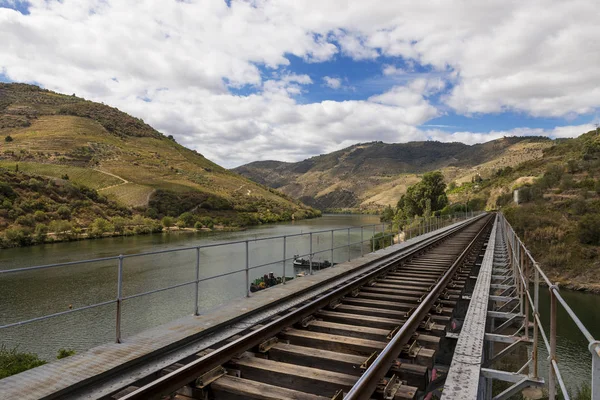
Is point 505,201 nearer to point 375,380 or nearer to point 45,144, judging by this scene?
point 375,380

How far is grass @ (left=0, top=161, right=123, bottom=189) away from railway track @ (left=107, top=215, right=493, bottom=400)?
91556 mm

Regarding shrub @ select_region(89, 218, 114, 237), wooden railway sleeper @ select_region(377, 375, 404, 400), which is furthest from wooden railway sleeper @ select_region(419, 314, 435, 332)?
shrub @ select_region(89, 218, 114, 237)

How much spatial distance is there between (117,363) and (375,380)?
246 cm

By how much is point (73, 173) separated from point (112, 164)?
1926 cm

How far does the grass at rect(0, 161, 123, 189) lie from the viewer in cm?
8544

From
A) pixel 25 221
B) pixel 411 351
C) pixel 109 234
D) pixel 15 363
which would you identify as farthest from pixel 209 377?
pixel 109 234

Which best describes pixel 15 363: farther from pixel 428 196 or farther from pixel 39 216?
pixel 428 196

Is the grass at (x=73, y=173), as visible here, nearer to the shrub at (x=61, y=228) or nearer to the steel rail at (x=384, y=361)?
the shrub at (x=61, y=228)

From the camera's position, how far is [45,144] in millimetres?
106625

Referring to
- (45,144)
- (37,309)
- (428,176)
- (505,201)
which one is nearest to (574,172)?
(505,201)

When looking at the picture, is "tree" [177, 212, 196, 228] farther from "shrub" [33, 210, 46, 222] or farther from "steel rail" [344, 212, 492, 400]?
"steel rail" [344, 212, 492, 400]

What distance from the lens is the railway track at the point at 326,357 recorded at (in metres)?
3.40

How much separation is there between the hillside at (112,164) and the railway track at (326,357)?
62.3 m

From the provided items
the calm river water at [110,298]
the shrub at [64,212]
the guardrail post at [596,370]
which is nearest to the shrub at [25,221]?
the shrub at [64,212]
